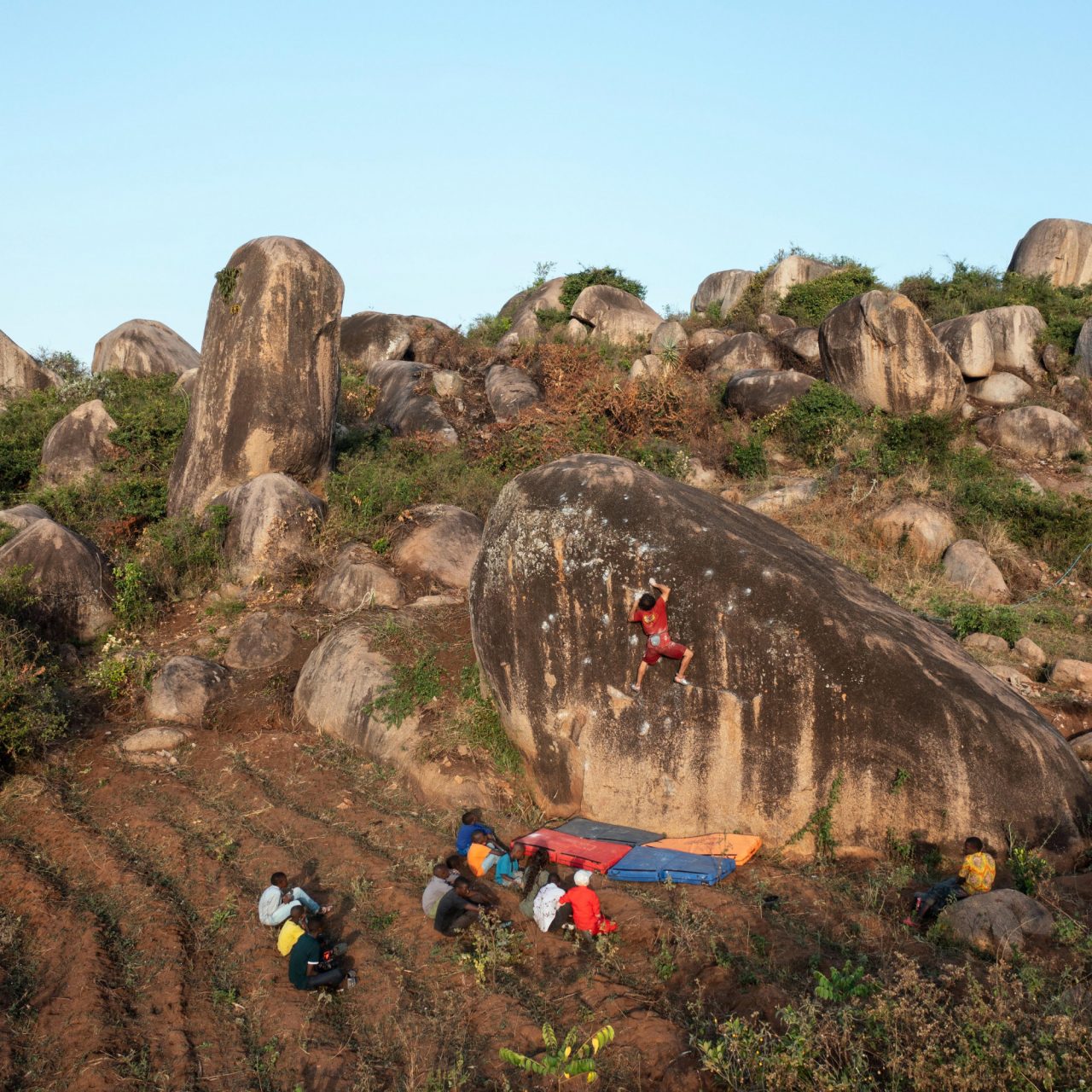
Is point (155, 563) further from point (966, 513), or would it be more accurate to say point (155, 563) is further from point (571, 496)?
point (966, 513)

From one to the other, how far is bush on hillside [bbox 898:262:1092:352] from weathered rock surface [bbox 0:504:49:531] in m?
19.5

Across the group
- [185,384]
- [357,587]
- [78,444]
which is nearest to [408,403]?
[185,384]

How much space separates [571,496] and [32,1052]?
4.89 m

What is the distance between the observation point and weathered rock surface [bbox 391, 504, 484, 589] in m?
11.4

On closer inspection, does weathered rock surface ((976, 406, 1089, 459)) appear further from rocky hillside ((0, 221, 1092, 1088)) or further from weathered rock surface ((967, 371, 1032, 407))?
weathered rock surface ((967, 371, 1032, 407))

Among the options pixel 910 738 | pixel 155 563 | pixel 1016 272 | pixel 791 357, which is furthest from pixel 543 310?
pixel 910 738

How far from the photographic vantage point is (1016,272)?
26625 mm

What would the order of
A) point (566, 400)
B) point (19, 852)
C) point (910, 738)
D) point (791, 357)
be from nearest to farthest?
1. point (910, 738)
2. point (19, 852)
3. point (566, 400)
4. point (791, 357)

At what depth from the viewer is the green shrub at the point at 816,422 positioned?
17453 millimetres

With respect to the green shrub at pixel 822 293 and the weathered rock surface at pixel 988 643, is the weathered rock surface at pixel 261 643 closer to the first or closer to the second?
the weathered rock surface at pixel 988 643

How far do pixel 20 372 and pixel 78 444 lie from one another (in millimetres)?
6886

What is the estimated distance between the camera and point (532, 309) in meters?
26.9

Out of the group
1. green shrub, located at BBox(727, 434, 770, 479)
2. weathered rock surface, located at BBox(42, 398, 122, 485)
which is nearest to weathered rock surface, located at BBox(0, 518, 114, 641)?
weathered rock surface, located at BBox(42, 398, 122, 485)

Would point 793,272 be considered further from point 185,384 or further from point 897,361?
point 185,384
